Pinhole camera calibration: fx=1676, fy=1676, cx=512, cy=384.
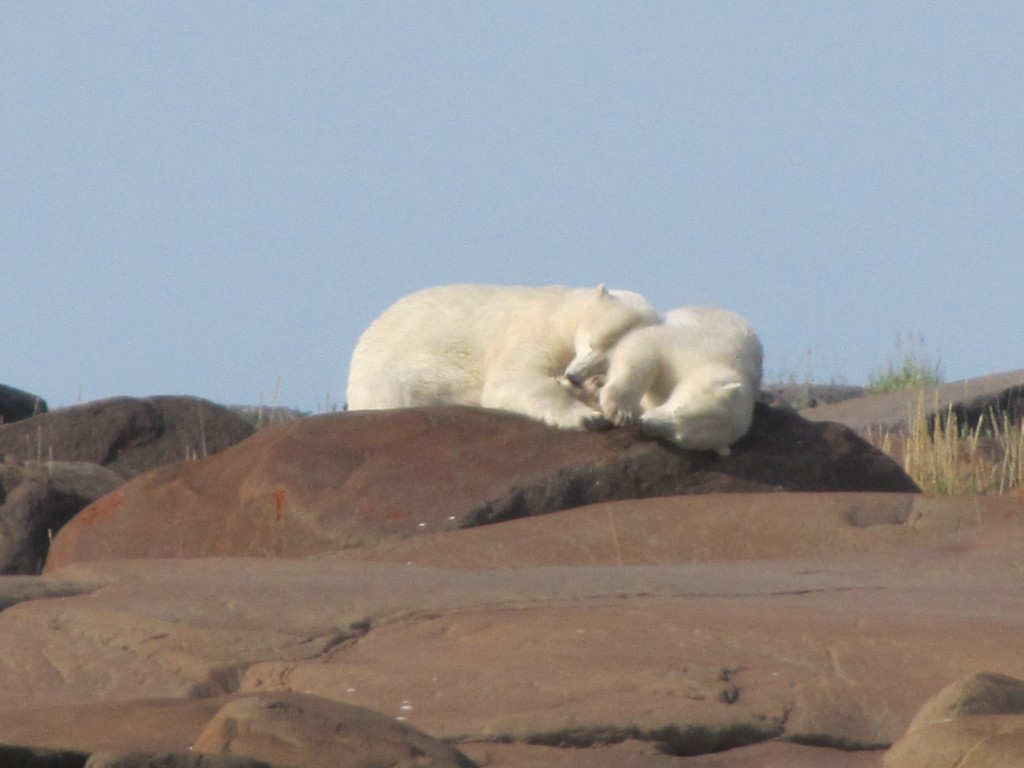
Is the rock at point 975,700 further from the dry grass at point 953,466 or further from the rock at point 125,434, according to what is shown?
the rock at point 125,434

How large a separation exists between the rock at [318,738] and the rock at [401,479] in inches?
150

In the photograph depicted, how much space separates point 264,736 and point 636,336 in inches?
189

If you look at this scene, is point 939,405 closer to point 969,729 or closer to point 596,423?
point 596,423

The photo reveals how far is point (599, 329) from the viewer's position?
808cm

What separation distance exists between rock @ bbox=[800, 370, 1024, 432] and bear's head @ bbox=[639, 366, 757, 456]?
20.7ft

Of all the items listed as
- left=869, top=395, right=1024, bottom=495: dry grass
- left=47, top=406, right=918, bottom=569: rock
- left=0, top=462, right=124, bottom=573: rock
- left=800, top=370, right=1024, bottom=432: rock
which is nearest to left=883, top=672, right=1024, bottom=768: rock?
left=47, top=406, right=918, bottom=569: rock

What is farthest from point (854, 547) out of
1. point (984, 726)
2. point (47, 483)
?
point (47, 483)

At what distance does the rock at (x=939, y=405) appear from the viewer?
14.4 m

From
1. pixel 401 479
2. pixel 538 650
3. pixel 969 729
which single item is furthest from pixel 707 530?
pixel 969 729

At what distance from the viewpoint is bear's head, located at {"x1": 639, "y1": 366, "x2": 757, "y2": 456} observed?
7730 millimetres

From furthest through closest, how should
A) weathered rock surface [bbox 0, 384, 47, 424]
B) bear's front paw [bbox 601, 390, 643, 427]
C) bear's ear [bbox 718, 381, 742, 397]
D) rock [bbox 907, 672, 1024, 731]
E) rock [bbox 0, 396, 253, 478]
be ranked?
weathered rock surface [bbox 0, 384, 47, 424] < rock [bbox 0, 396, 253, 478] < bear's front paw [bbox 601, 390, 643, 427] < bear's ear [bbox 718, 381, 742, 397] < rock [bbox 907, 672, 1024, 731]

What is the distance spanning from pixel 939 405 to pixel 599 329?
6.96 metres

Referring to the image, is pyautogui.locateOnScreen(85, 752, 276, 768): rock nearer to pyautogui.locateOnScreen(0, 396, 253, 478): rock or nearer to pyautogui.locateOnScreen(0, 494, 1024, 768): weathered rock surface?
pyautogui.locateOnScreen(0, 494, 1024, 768): weathered rock surface

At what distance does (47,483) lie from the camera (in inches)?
373
